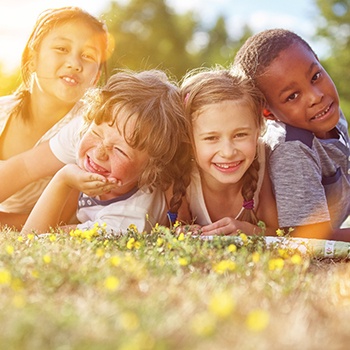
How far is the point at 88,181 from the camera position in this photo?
4.98 m

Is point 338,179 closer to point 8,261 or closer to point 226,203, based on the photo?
point 226,203

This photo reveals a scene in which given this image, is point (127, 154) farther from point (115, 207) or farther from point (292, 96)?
point (292, 96)

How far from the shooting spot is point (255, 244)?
13.3 ft

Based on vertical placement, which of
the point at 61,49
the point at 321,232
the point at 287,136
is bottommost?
the point at 321,232

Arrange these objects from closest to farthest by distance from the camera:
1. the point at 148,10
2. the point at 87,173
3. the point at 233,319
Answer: the point at 233,319 → the point at 87,173 → the point at 148,10

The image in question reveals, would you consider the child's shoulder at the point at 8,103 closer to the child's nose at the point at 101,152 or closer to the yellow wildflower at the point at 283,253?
the child's nose at the point at 101,152

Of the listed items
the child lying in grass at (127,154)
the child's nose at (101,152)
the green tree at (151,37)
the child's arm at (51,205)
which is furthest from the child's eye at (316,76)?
the green tree at (151,37)

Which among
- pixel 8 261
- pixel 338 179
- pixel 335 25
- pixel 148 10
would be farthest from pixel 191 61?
pixel 8 261

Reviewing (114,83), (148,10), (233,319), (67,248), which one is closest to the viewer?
(233,319)

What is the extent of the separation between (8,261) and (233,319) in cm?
151

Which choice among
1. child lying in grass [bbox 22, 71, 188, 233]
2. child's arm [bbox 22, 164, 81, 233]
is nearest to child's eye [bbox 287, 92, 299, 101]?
child lying in grass [bbox 22, 71, 188, 233]

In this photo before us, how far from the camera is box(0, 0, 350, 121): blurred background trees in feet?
95.7

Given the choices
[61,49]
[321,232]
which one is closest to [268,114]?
[321,232]

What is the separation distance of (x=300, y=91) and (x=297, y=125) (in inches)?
11.7
